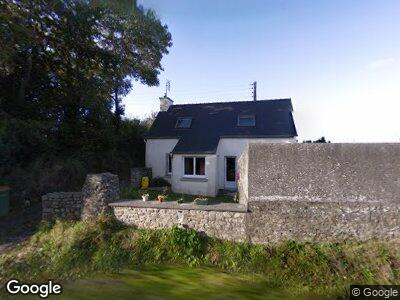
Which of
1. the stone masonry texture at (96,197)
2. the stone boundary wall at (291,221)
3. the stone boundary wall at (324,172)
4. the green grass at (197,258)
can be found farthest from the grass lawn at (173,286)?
the stone masonry texture at (96,197)

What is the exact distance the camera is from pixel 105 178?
10781 millimetres

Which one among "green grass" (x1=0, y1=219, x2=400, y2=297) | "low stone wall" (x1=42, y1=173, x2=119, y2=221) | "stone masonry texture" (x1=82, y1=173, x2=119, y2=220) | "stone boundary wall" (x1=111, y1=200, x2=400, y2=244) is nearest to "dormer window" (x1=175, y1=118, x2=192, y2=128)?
"low stone wall" (x1=42, y1=173, x2=119, y2=221)

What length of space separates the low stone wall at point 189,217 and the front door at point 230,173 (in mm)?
7012

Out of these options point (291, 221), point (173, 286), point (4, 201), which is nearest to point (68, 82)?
point (4, 201)

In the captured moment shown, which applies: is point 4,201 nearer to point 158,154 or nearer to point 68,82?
point 158,154

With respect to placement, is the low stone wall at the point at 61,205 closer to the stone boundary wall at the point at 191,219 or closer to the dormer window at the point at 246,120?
the stone boundary wall at the point at 191,219

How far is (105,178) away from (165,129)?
9385mm

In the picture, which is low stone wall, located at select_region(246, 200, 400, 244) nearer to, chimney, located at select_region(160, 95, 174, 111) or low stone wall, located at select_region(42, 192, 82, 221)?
low stone wall, located at select_region(42, 192, 82, 221)

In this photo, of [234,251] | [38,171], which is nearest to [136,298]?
[234,251]

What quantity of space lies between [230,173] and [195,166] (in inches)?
94.0

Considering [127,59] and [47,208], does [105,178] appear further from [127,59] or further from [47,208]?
[127,59]

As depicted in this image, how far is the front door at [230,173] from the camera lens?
1675 centimetres

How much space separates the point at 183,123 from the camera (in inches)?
780

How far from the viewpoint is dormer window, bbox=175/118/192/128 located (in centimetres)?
1953
